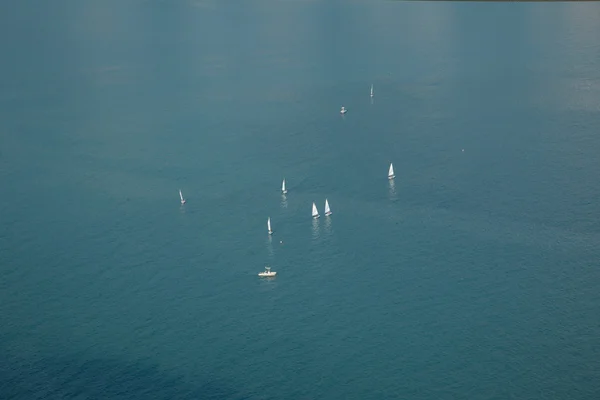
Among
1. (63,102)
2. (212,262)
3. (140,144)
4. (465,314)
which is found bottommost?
(465,314)

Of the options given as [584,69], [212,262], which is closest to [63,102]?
[212,262]

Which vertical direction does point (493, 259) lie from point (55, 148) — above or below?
below

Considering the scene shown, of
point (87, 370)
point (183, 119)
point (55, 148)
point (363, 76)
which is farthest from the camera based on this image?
point (363, 76)

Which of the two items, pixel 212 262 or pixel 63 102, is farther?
pixel 63 102

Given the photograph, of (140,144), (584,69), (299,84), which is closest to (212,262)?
(140,144)

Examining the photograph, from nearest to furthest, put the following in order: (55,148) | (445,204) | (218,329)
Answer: (218,329) < (445,204) < (55,148)

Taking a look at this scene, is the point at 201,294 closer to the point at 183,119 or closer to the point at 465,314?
the point at 465,314
